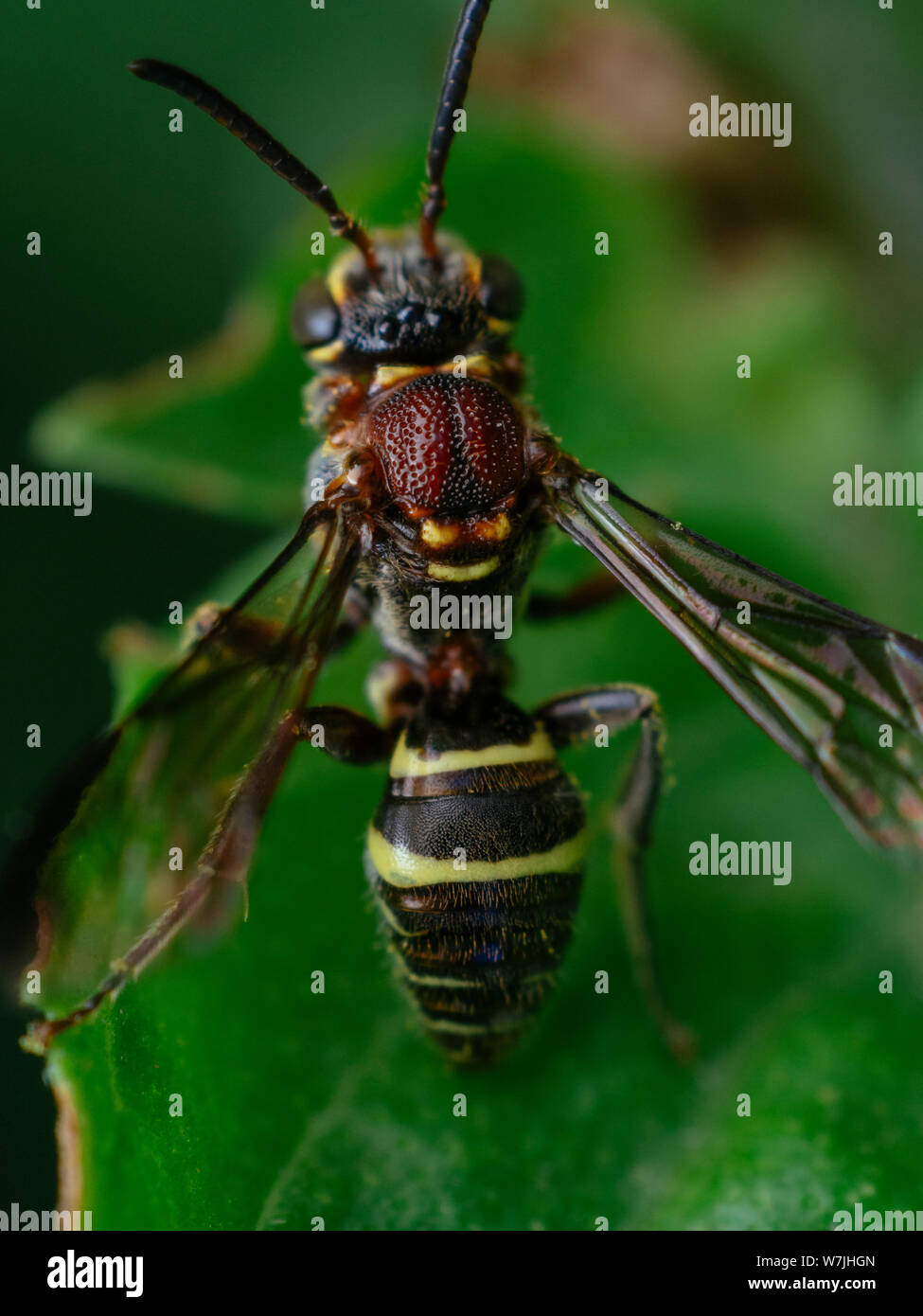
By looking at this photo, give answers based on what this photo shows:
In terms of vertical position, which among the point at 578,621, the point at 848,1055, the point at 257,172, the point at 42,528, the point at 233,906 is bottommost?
the point at 848,1055

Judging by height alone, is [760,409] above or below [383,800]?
above

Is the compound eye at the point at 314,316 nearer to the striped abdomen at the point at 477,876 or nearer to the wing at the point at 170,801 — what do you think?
the wing at the point at 170,801

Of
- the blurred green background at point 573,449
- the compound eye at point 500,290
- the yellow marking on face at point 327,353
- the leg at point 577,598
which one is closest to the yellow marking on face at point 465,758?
the blurred green background at point 573,449

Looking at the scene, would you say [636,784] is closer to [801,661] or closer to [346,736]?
[801,661]

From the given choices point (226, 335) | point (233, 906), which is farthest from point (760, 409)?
point (233, 906)

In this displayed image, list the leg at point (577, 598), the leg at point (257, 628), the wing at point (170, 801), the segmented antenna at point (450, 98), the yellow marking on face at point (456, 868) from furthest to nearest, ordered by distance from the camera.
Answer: the leg at point (577, 598), the segmented antenna at point (450, 98), the yellow marking on face at point (456, 868), the leg at point (257, 628), the wing at point (170, 801)

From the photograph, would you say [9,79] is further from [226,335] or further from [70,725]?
[70,725]

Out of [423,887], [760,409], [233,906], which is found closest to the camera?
[233,906]
